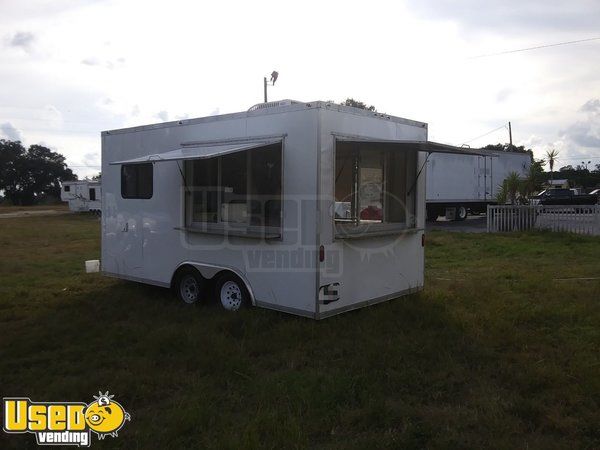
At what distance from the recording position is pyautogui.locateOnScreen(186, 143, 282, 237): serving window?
6035 mm

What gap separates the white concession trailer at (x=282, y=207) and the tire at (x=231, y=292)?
0.01 m

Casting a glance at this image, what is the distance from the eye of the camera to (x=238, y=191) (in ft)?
20.9

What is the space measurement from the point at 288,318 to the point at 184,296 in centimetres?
180

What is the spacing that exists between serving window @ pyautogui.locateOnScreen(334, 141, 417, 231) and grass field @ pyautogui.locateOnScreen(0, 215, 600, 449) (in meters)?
1.11

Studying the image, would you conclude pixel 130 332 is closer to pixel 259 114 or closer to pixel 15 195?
pixel 259 114

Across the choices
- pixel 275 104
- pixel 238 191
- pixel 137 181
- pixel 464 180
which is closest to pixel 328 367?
pixel 238 191

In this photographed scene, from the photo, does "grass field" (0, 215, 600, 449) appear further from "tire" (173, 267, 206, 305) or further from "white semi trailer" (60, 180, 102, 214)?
"white semi trailer" (60, 180, 102, 214)

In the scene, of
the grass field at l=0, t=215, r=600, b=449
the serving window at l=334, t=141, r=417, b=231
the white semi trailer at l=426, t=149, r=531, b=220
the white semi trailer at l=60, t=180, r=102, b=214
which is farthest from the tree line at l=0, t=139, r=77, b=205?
the serving window at l=334, t=141, r=417, b=231

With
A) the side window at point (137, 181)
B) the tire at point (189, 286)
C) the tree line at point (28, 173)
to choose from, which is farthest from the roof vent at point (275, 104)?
the tree line at point (28, 173)

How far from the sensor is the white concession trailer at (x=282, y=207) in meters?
5.64

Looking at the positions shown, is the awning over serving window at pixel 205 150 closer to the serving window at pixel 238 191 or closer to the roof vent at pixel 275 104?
the serving window at pixel 238 191

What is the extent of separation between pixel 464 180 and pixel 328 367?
20214 mm

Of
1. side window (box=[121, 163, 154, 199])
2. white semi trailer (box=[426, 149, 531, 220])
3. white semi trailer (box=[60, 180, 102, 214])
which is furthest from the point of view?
white semi trailer (box=[60, 180, 102, 214])

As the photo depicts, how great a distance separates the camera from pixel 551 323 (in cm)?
590
